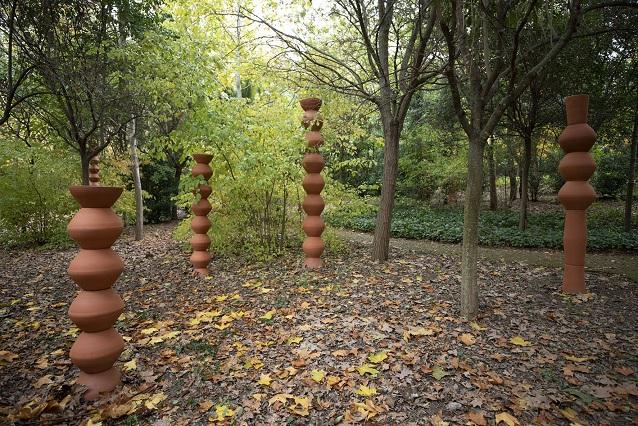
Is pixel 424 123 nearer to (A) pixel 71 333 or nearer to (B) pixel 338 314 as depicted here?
(B) pixel 338 314

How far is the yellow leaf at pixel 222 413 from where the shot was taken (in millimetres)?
2494

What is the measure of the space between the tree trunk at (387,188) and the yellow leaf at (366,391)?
3.32m

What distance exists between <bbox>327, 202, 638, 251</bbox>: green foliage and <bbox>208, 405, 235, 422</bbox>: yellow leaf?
4444 millimetres

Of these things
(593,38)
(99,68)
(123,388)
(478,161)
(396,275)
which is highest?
(593,38)

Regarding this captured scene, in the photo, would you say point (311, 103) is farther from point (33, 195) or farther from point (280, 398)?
point (33, 195)

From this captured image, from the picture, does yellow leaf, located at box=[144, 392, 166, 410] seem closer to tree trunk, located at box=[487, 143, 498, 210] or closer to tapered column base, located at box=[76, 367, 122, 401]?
tapered column base, located at box=[76, 367, 122, 401]

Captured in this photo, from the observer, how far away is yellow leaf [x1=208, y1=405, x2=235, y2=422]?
2.49 meters

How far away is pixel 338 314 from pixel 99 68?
5605mm

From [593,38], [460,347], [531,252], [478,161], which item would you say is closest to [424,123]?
[593,38]

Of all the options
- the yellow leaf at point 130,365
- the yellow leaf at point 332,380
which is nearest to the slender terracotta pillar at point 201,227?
the yellow leaf at point 130,365

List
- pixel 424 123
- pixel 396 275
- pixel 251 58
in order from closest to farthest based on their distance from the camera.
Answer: pixel 396 275 < pixel 251 58 < pixel 424 123

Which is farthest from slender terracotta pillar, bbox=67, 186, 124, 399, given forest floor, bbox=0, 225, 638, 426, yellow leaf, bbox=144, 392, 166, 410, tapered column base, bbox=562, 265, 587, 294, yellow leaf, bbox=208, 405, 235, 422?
tapered column base, bbox=562, 265, 587, 294

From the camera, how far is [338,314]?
13.1 feet

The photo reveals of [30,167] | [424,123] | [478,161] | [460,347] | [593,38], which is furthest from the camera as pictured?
[424,123]
